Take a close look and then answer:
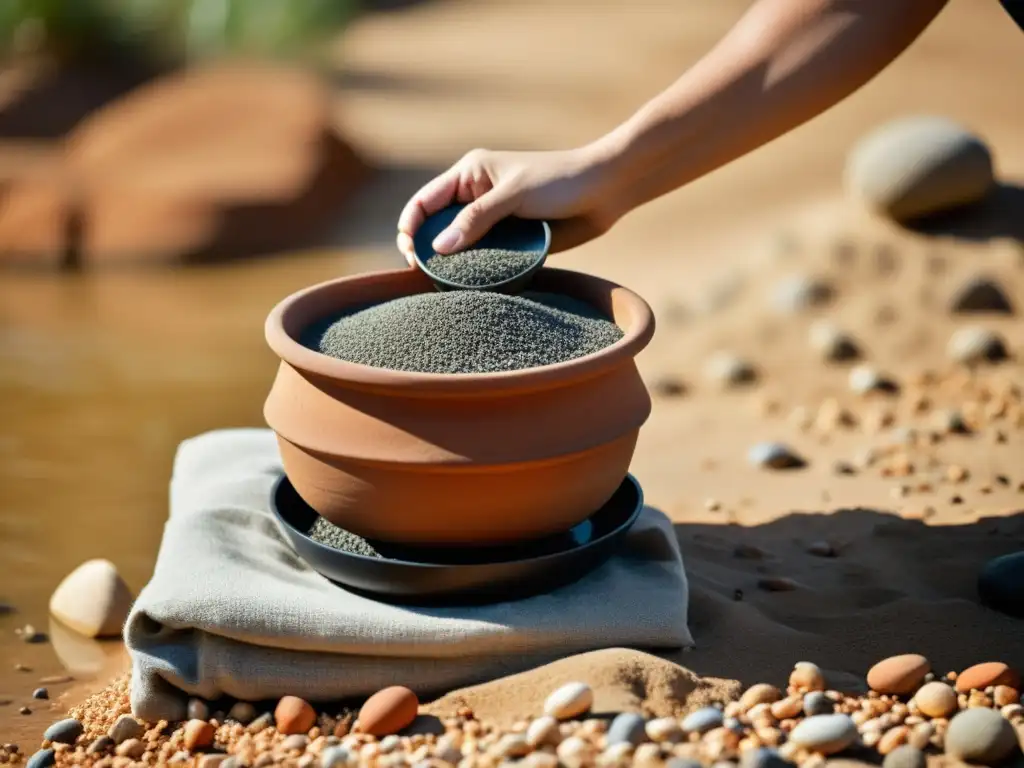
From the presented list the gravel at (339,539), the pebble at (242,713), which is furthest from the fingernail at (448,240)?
the pebble at (242,713)

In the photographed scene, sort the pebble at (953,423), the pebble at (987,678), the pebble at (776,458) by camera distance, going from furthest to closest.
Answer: the pebble at (953,423)
the pebble at (776,458)
the pebble at (987,678)

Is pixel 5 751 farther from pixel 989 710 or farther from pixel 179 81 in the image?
pixel 179 81

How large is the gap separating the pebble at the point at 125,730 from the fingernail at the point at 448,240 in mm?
948

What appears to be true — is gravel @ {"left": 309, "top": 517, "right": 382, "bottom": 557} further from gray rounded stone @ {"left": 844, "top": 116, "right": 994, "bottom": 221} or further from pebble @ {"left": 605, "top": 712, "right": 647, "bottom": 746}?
gray rounded stone @ {"left": 844, "top": 116, "right": 994, "bottom": 221}

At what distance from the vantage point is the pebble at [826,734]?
181 cm

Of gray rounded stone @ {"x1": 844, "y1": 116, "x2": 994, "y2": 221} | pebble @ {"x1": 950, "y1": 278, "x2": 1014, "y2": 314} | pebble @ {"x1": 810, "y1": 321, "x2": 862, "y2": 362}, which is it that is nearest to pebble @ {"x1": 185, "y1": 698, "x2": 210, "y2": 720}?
pebble @ {"x1": 810, "y1": 321, "x2": 862, "y2": 362}

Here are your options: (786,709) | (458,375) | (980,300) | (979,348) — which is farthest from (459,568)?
(980,300)

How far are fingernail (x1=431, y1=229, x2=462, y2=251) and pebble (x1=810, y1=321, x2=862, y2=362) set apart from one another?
1715mm

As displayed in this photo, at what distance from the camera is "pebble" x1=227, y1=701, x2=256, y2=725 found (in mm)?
1984

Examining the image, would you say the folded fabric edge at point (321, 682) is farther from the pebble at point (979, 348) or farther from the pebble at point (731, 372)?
the pebble at point (979, 348)

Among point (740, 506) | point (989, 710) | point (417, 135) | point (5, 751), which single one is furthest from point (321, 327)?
point (417, 135)

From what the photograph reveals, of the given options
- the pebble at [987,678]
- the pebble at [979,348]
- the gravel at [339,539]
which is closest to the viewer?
the pebble at [987,678]

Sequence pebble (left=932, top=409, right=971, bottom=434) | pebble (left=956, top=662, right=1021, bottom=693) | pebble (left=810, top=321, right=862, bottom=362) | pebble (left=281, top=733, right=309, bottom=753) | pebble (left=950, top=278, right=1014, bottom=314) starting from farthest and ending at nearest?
pebble (left=950, top=278, right=1014, bottom=314), pebble (left=810, top=321, right=862, bottom=362), pebble (left=932, top=409, right=971, bottom=434), pebble (left=956, top=662, right=1021, bottom=693), pebble (left=281, top=733, right=309, bottom=753)

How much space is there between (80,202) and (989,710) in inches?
175
